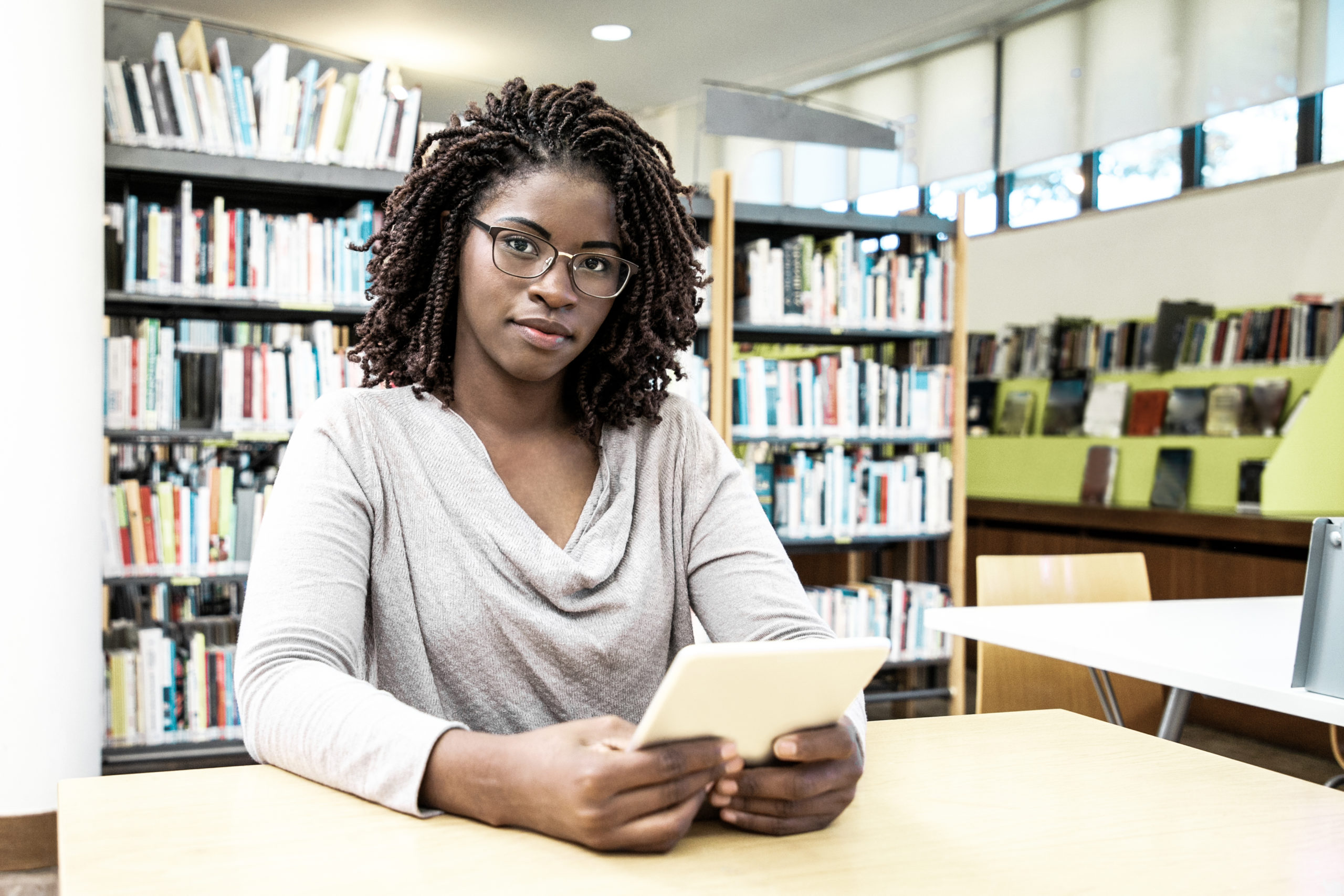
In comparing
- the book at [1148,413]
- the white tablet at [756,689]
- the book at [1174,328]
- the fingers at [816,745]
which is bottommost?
the fingers at [816,745]

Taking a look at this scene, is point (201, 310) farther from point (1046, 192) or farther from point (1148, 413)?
point (1046, 192)

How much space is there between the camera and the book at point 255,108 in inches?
122

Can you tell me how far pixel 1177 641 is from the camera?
1.74 m

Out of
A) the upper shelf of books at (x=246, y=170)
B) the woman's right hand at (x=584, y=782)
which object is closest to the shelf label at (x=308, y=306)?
the upper shelf of books at (x=246, y=170)

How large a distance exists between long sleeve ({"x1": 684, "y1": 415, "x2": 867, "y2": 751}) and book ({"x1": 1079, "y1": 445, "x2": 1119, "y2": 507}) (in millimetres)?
4567

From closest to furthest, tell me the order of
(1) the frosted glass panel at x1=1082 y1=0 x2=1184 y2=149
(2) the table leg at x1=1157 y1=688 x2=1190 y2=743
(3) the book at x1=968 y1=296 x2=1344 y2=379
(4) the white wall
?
(2) the table leg at x1=1157 y1=688 x2=1190 y2=743, (3) the book at x1=968 y1=296 x2=1344 y2=379, (4) the white wall, (1) the frosted glass panel at x1=1082 y1=0 x2=1184 y2=149

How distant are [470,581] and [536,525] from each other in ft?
0.29

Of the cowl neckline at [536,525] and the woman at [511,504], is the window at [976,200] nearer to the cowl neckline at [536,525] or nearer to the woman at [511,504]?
the woman at [511,504]

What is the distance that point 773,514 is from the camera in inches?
154

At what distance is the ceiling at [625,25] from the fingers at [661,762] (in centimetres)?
533

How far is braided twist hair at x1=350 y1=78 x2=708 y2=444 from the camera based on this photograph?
1225 millimetres

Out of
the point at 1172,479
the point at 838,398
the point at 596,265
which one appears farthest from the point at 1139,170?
the point at 596,265

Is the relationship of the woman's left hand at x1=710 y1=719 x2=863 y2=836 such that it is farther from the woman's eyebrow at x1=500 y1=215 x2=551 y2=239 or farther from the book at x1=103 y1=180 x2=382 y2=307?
the book at x1=103 y1=180 x2=382 y2=307

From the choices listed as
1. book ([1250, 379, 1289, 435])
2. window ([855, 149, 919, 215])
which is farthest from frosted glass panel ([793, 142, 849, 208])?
book ([1250, 379, 1289, 435])
